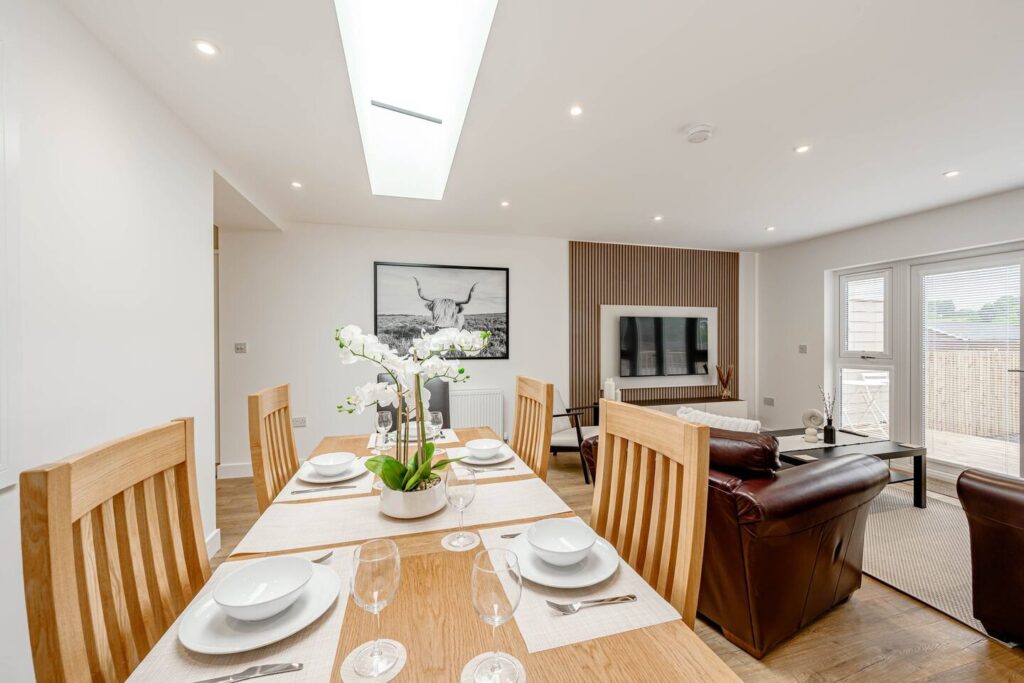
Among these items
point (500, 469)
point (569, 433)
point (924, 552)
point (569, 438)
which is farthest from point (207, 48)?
point (924, 552)

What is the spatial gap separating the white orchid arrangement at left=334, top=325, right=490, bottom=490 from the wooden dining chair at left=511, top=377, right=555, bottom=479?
0.62 meters

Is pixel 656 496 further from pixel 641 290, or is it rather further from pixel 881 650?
pixel 641 290

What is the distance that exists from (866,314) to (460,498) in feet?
17.1

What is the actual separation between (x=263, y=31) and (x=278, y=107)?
52 cm

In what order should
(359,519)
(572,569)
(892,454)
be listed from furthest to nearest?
(892,454) < (359,519) < (572,569)

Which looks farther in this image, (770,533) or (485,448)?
(485,448)

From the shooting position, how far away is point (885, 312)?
13.9 ft

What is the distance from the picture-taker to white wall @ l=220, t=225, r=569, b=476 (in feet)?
12.3

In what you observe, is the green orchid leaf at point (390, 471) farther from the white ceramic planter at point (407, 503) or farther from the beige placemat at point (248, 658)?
the beige placemat at point (248, 658)

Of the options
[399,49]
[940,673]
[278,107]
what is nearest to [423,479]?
[278,107]

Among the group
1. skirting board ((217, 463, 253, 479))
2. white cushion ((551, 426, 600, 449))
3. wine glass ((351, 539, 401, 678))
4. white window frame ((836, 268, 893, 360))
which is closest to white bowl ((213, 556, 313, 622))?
wine glass ((351, 539, 401, 678))

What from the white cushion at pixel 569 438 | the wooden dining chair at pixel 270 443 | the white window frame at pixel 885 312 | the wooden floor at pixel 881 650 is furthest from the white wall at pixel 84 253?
the white window frame at pixel 885 312

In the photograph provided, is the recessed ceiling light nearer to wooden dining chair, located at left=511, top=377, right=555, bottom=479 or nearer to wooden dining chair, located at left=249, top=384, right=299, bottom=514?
wooden dining chair, located at left=249, top=384, right=299, bottom=514

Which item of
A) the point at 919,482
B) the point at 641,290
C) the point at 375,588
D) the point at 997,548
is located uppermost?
the point at 641,290
